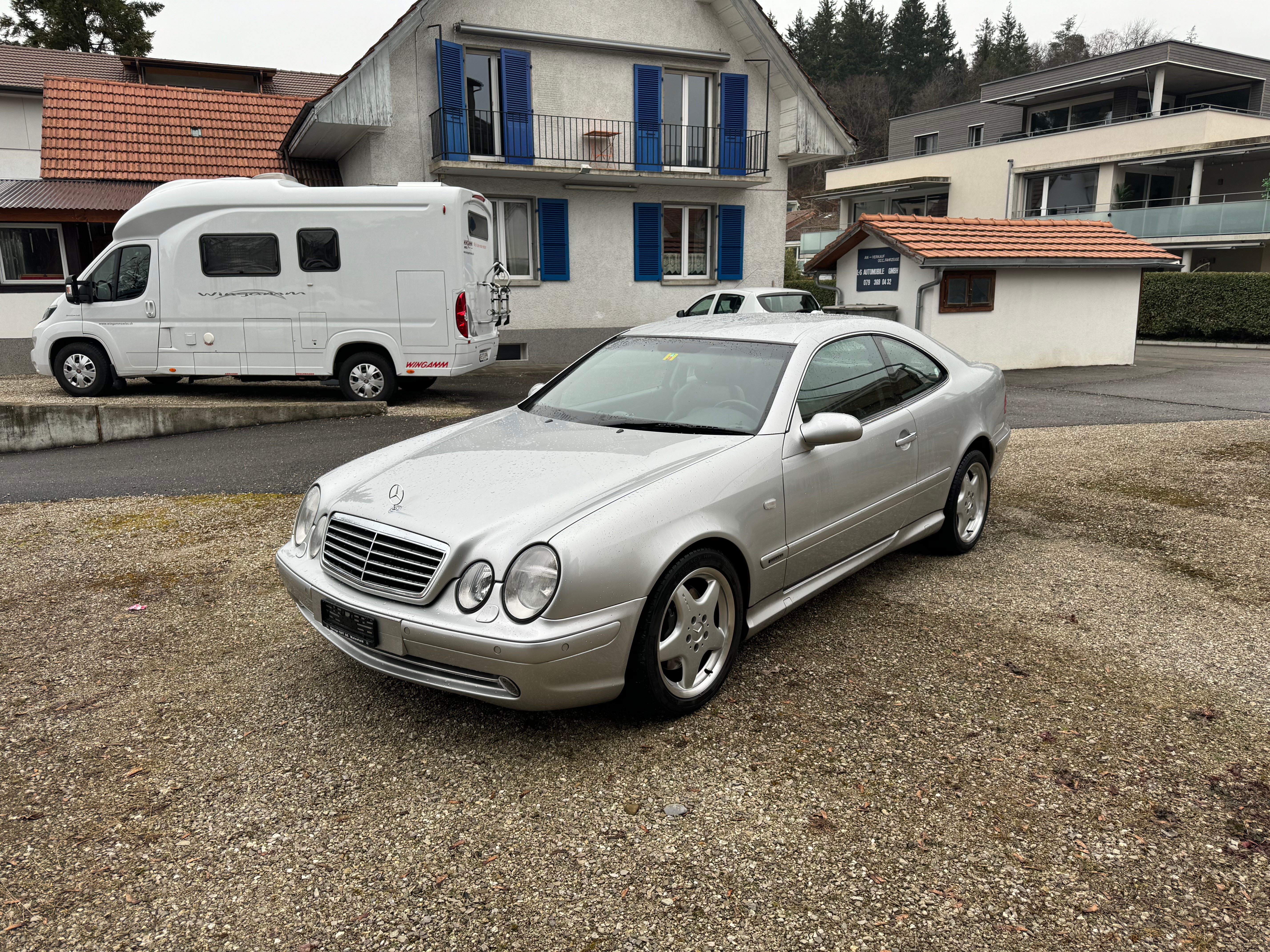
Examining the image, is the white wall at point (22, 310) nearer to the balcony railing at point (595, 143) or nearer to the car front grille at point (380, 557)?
the balcony railing at point (595, 143)

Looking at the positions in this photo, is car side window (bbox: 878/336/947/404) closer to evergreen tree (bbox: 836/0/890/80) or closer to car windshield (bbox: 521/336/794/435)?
car windshield (bbox: 521/336/794/435)

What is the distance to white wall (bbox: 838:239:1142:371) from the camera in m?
17.2

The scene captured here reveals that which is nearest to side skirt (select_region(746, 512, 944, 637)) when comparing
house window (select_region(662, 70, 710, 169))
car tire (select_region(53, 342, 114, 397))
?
car tire (select_region(53, 342, 114, 397))

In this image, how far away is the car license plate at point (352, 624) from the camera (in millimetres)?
3320

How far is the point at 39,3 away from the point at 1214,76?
4838 cm

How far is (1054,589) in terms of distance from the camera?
5.12 m

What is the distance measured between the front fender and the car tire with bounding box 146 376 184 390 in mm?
11494

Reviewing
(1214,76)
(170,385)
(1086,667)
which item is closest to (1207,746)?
(1086,667)

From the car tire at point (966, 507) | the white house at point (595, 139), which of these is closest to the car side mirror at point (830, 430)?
the car tire at point (966, 507)

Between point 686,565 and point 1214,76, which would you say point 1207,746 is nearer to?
point 686,565

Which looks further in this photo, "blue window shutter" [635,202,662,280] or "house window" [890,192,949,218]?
"house window" [890,192,949,218]

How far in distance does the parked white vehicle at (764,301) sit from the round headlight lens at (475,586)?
12054mm

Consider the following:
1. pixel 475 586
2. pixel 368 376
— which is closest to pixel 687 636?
pixel 475 586

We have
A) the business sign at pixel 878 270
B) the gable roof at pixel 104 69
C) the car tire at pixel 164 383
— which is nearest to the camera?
the car tire at pixel 164 383
